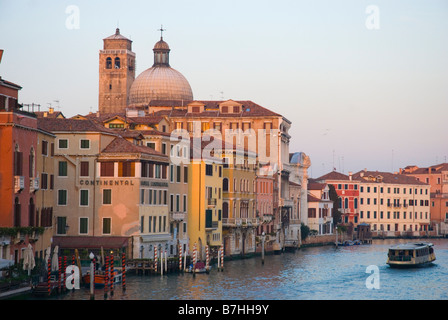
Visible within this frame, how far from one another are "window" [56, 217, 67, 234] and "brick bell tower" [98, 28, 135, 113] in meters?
52.0

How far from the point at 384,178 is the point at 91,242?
256 feet

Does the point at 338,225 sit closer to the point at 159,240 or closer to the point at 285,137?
the point at 285,137

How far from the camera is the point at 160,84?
97.1 m

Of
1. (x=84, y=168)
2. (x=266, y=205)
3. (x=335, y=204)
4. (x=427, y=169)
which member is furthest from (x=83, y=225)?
(x=427, y=169)

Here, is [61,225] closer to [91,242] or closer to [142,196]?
[91,242]

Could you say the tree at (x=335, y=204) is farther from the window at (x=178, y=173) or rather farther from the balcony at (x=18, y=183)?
the balcony at (x=18, y=183)

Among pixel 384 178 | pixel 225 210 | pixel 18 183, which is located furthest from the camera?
pixel 384 178

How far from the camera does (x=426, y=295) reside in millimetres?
50375

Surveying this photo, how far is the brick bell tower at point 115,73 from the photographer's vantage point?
106875mm

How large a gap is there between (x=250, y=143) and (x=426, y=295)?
41069mm

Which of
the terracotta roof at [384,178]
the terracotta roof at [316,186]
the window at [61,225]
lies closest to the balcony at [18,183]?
the window at [61,225]

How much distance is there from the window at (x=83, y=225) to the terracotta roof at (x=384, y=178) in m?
73.2

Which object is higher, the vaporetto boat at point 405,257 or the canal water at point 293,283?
the vaporetto boat at point 405,257

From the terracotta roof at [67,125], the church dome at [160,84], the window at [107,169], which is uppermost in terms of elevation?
the church dome at [160,84]
